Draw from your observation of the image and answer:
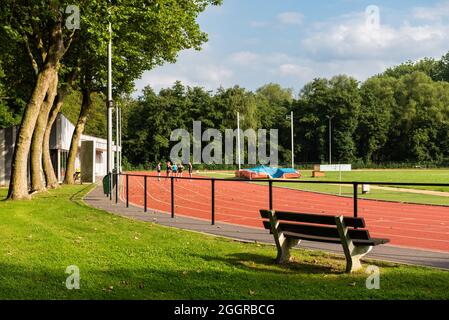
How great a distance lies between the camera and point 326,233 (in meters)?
7.92

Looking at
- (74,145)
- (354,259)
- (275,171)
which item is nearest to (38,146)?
(74,145)

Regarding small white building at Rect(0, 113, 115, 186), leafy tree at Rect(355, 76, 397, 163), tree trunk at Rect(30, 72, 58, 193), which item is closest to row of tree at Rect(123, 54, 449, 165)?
leafy tree at Rect(355, 76, 397, 163)

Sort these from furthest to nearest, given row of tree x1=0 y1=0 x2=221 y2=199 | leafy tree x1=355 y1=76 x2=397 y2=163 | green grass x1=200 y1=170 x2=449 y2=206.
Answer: leafy tree x1=355 y1=76 x2=397 y2=163 → green grass x1=200 y1=170 x2=449 y2=206 → row of tree x1=0 y1=0 x2=221 y2=199

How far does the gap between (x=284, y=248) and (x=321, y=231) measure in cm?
69

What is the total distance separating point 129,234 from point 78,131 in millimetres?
29421

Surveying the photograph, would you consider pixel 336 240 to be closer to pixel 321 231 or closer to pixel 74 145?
pixel 321 231

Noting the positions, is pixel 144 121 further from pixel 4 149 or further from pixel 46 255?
pixel 46 255

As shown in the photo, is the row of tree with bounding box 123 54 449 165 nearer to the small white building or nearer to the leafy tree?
the leafy tree

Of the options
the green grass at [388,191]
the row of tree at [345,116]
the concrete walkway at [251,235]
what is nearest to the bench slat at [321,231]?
the concrete walkway at [251,235]

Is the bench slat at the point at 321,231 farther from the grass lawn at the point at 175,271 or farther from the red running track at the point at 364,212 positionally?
the red running track at the point at 364,212

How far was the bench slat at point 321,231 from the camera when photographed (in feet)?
24.8

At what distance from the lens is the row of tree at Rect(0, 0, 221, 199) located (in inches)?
830

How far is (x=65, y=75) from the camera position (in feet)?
114

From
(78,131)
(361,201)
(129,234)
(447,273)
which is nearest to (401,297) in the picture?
(447,273)
